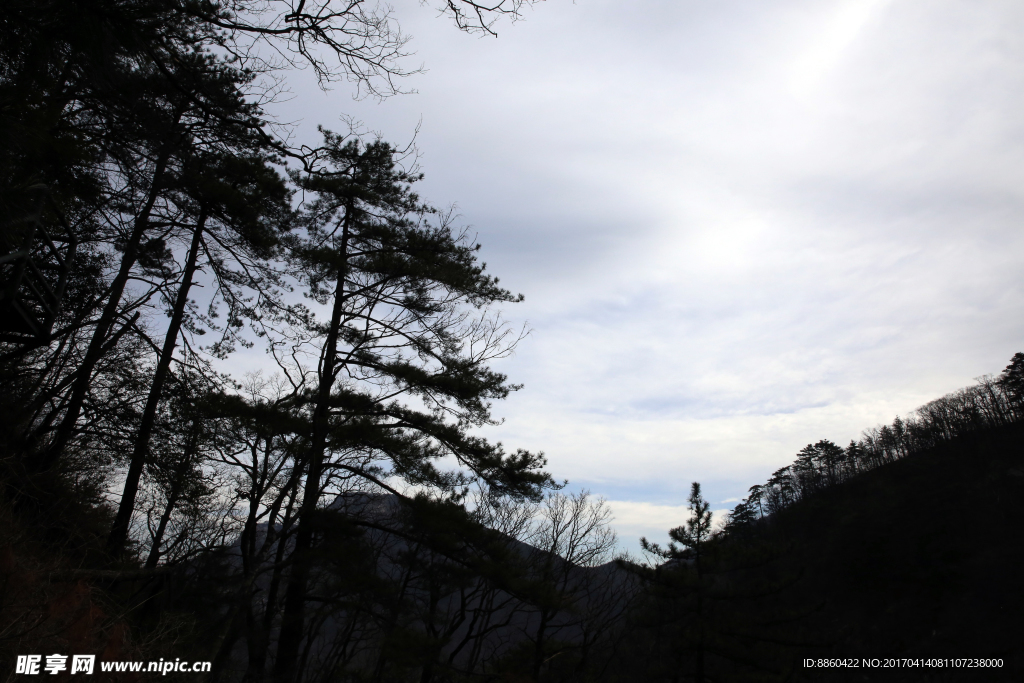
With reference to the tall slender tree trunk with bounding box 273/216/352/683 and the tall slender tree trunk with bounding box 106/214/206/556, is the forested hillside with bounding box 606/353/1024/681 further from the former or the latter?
the tall slender tree trunk with bounding box 106/214/206/556

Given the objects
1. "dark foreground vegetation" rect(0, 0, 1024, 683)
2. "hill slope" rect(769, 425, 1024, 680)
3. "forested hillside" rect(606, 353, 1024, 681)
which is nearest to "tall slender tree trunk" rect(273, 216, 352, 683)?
"dark foreground vegetation" rect(0, 0, 1024, 683)

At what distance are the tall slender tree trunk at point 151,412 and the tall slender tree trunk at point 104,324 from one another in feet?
2.66

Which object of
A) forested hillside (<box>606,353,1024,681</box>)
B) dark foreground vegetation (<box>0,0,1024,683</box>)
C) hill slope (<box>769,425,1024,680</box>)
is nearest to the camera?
dark foreground vegetation (<box>0,0,1024,683</box>)

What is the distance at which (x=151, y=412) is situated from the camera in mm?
8625

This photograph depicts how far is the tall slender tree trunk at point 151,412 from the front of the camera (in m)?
7.77

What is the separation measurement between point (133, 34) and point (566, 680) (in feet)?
62.3

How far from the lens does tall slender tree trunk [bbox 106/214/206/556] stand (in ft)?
25.5

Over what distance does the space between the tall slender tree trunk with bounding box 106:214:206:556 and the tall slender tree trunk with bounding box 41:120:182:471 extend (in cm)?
81

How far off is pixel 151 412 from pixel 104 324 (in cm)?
155

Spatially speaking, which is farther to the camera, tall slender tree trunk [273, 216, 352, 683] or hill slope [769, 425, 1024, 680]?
hill slope [769, 425, 1024, 680]

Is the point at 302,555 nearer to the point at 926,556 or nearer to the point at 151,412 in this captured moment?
the point at 151,412

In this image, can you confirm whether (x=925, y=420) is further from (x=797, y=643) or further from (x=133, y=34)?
(x=133, y=34)

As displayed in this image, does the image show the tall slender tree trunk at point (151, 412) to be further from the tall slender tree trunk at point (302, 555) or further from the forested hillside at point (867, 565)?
the forested hillside at point (867, 565)

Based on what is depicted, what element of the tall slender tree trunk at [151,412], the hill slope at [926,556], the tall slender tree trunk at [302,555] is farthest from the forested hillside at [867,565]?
the tall slender tree trunk at [151,412]
